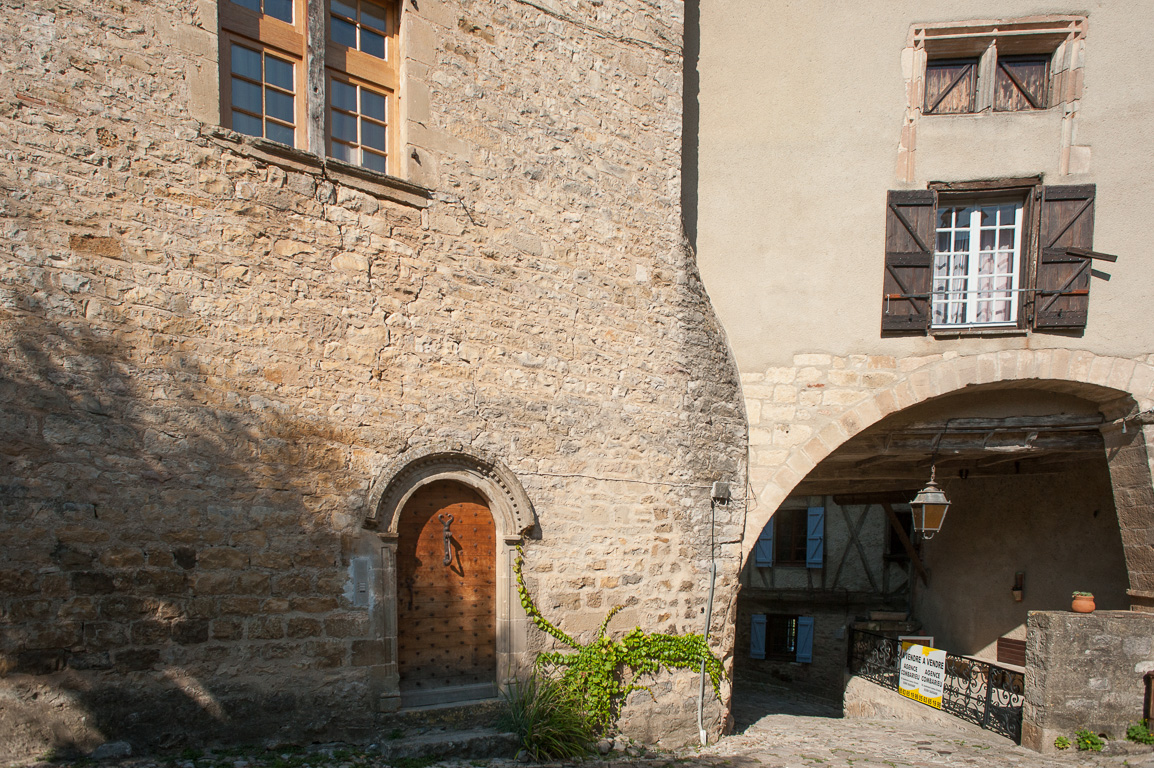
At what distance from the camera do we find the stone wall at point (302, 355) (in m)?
4.14

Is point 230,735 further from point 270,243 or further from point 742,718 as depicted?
point 742,718

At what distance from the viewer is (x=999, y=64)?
7227mm

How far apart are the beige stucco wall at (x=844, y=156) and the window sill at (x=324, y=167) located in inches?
117

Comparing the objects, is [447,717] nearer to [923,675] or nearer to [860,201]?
[860,201]

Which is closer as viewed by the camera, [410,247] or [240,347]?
[240,347]

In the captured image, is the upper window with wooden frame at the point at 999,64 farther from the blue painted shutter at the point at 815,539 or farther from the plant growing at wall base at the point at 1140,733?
the blue painted shutter at the point at 815,539

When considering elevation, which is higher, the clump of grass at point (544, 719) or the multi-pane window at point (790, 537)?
the clump of grass at point (544, 719)

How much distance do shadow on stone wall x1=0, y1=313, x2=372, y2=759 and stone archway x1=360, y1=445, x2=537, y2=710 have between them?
0.64 feet

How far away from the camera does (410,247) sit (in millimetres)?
5355

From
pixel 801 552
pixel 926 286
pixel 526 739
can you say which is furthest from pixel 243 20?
pixel 801 552

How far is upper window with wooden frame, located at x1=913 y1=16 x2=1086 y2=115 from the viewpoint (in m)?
6.94

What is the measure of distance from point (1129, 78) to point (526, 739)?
7333 mm

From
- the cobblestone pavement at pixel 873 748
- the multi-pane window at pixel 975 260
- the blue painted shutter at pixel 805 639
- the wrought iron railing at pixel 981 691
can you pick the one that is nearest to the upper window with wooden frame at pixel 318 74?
the multi-pane window at pixel 975 260

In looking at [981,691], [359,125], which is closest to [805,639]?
[981,691]
